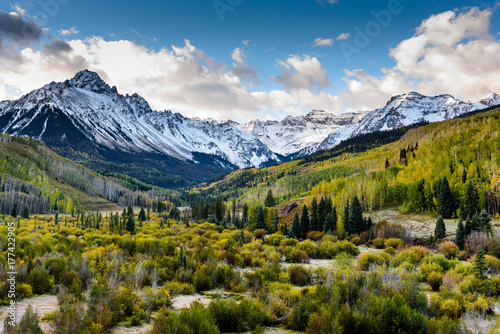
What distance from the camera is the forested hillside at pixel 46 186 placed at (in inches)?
4102

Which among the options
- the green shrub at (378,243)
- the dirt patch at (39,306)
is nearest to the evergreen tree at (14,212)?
the dirt patch at (39,306)

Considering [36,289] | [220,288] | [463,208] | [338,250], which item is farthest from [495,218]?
[36,289]

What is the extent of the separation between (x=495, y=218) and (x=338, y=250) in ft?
133

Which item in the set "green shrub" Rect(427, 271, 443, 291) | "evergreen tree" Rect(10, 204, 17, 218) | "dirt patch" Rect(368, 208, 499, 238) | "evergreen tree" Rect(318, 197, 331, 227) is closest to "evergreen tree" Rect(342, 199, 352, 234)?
"evergreen tree" Rect(318, 197, 331, 227)

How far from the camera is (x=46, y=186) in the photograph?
4759 inches

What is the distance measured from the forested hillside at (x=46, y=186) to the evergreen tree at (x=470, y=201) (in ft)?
392

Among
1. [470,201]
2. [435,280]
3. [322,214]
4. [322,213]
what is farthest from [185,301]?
[470,201]

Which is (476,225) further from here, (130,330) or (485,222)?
(130,330)

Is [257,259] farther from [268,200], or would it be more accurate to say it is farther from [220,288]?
[268,200]

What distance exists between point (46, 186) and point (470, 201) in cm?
14669

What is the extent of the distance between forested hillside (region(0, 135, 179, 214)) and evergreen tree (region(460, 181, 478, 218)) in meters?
119

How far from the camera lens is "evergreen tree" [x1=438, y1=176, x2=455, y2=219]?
60438 millimetres

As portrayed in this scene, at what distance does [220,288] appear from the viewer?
2061 centimetres

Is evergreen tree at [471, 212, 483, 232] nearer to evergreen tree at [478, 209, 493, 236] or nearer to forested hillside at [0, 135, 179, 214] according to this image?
evergreen tree at [478, 209, 493, 236]
